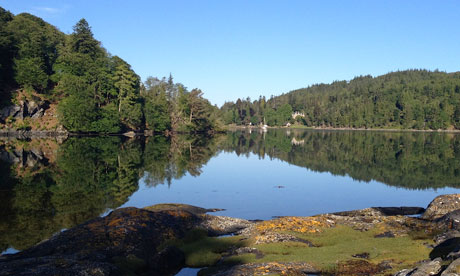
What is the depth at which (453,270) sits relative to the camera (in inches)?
426

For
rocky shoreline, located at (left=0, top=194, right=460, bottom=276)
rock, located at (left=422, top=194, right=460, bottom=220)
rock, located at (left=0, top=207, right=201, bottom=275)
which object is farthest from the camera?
rock, located at (left=422, top=194, right=460, bottom=220)

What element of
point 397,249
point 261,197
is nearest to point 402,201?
point 261,197

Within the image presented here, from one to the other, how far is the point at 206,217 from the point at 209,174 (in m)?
26.7

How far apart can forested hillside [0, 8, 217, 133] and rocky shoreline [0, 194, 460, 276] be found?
99.5m

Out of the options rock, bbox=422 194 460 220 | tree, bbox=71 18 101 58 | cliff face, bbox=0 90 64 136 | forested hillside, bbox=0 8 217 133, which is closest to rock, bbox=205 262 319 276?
rock, bbox=422 194 460 220

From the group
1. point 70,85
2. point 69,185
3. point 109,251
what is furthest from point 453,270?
point 70,85

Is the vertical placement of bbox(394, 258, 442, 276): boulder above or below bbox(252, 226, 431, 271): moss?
above

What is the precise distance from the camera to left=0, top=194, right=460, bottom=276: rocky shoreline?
14.3m

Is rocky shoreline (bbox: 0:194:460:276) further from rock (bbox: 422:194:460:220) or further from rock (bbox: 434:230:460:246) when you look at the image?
rock (bbox: 422:194:460:220)

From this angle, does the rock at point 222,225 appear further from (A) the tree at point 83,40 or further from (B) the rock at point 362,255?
(A) the tree at point 83,40

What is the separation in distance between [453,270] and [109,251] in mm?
14494

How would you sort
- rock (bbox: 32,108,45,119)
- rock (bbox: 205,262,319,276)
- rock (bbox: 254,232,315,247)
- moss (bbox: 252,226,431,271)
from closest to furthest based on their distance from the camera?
rock (bbox: 205,262,319,276)
moss (bbox: 252,226,431,271)
rock (bbox: 254,232,315,247)
rock (bbox: 32,108,45,119)

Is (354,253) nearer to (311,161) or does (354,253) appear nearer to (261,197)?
(261,197)

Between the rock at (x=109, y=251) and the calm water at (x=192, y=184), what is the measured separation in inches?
159
